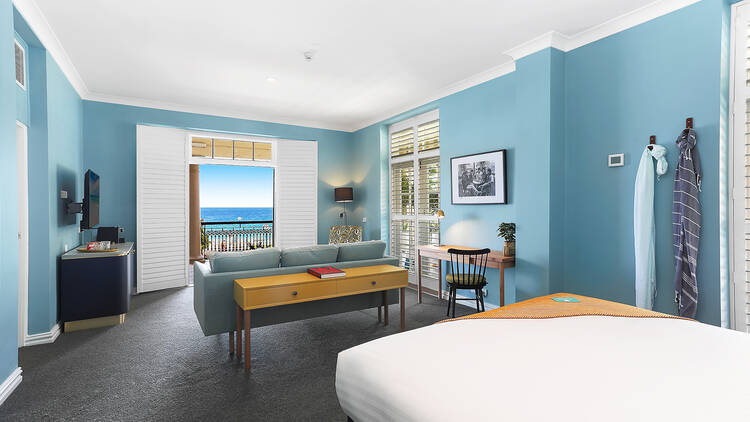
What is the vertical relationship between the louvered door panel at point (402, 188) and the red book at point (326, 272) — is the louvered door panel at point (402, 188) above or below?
above

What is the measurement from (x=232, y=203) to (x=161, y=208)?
3.87 meters

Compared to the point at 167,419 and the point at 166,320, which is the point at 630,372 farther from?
the point at 166,320

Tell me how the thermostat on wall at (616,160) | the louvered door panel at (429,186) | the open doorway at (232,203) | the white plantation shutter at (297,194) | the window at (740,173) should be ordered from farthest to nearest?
the open doorway at (232,203) → the white plantation shutter at (297,194) → the louvered door panel at (429,186) → the thermostat on wall at (616,160) → the window at (740,173)

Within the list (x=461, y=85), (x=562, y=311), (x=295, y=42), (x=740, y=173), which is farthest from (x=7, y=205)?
(x=740, y=173)

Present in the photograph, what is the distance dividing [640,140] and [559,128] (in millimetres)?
671

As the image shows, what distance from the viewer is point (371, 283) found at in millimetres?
3326

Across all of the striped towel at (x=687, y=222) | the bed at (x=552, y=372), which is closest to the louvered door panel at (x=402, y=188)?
the striped towel at (x=687, y=222)

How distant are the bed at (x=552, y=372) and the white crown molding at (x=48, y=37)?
353 cm

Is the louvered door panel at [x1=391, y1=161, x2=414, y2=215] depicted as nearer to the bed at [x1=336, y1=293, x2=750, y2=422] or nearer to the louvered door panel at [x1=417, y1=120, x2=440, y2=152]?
the louvered door panel at [x1=417, y1=120, x2=440, y2=152]

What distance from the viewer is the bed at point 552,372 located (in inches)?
41.9

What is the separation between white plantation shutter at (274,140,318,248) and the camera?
20.7 feet

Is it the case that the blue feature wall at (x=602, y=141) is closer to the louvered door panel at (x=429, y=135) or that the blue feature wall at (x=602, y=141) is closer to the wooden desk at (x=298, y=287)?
the louvered door panel at (x=429, y=135)

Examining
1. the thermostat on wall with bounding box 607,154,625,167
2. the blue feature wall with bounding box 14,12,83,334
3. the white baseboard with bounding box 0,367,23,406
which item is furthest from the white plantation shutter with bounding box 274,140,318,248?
the thermostat on wall with bounding box 607,154,625,167

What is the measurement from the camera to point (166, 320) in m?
3.99
